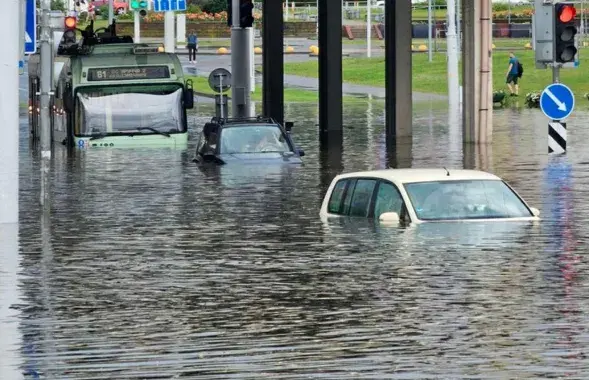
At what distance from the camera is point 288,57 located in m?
99.1

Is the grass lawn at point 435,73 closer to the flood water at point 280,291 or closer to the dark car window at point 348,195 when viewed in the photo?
the flood water at point 280,291

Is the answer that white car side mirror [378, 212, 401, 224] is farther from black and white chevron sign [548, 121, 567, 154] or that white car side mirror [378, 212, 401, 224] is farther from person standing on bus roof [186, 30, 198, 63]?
person standing on bus roof [186, 30, 198, 63]

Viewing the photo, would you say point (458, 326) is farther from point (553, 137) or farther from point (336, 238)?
point (553, 137)

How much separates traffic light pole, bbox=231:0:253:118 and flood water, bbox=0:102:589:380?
56.4 feet

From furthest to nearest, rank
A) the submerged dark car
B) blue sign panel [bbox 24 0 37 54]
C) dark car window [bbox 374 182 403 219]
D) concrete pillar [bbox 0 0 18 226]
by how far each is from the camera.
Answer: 1. the submerged dark car
2. blue sign panel [bbox 24 0 37 54]
3. concrete pillar [bbox 0 0 18 226]
4. dark car window [bbox 374 182 403 219]

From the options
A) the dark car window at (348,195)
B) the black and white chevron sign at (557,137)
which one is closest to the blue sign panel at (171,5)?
the black and white chevron sign at (557,137)

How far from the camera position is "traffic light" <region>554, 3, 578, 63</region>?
3108 centimetres

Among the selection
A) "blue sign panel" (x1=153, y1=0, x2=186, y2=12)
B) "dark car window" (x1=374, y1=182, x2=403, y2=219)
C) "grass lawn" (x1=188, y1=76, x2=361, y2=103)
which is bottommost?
"grass lawn" (x1=188, y1=76, x2=361, y2=103)

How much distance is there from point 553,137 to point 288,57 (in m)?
63.6

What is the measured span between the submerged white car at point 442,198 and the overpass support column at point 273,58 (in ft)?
106

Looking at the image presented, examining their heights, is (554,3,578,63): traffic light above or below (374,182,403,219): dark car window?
above

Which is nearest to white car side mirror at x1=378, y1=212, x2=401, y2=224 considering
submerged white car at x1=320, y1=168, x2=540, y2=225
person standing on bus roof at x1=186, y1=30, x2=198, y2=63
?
submerged white car at x1=320, y1=168, x2=540, y2=225

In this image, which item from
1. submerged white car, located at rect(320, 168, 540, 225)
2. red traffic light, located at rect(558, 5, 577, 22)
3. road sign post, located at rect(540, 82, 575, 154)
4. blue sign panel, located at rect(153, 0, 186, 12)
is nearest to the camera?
submerged white car, located at rect(320, 168, 540, 225)

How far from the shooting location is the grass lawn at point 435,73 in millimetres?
74812
